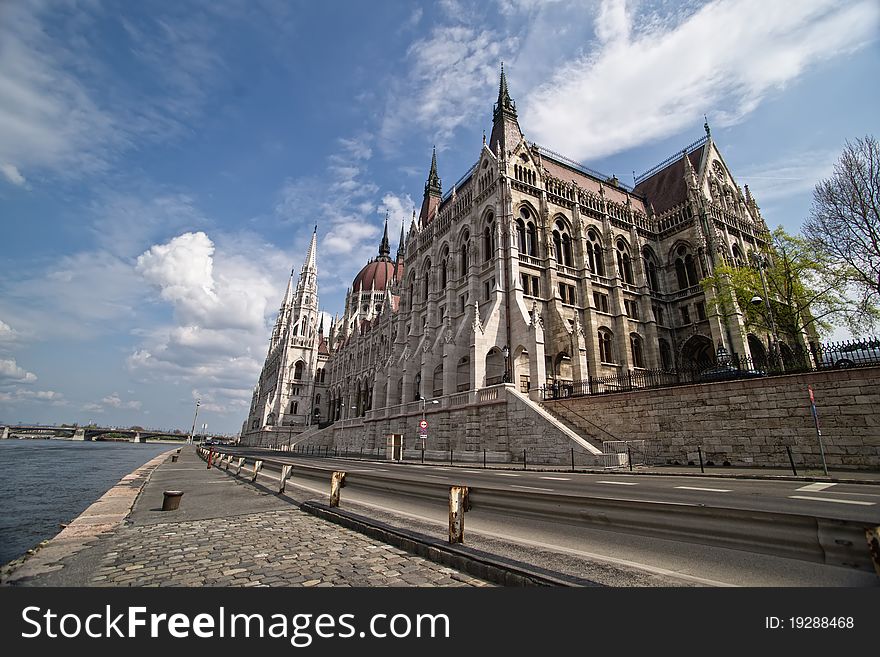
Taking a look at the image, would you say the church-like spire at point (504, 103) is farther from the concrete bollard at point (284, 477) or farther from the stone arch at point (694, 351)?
the concrete bollard at point (284, 477)

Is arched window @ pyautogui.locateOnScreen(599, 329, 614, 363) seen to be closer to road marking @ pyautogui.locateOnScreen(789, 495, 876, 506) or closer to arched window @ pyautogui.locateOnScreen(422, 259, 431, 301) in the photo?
arched window @ pyautogui.locateOnScreen(422, 259, 431, 301)

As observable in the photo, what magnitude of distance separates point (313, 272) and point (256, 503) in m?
92.1

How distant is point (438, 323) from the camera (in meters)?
38.0

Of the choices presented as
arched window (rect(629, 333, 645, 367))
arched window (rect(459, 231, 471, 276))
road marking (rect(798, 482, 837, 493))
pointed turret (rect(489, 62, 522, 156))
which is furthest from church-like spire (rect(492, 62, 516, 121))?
road marking (rect(798, 482, 837, 493))

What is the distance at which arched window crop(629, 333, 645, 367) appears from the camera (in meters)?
33.3

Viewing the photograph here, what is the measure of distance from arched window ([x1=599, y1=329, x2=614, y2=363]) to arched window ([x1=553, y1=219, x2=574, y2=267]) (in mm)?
6790

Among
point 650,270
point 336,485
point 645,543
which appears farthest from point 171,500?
point 650,270

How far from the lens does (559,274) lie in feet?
109

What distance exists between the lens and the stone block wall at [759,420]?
1377cm

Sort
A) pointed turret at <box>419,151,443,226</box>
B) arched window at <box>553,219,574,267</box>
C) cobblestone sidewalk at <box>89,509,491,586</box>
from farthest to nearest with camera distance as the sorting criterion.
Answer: pointed turret at <box>419,151,443,226</box>
arched window at <box>553,219,574,267</box>
cobblestone sidewalk at <box>89,509,491,586</box>

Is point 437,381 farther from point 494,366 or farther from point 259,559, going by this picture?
point 259,559

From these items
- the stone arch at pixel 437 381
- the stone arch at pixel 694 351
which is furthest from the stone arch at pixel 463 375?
the stone arch at pixel 694 351
